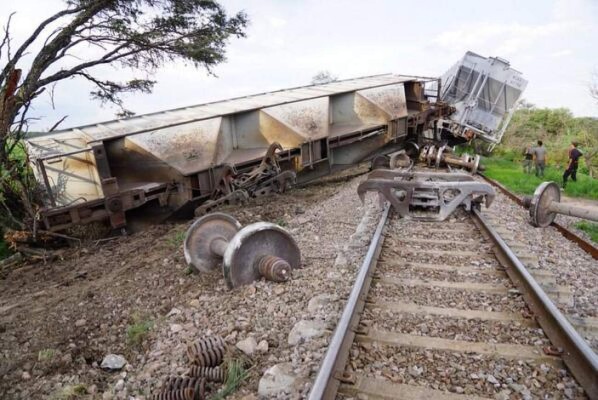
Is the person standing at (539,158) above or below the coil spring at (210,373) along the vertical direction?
below

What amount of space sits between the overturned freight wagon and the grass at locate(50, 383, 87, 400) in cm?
396

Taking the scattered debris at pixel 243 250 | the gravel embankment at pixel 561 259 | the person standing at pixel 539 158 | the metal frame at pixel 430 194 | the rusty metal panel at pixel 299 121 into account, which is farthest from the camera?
the person standing at pixel 539 158

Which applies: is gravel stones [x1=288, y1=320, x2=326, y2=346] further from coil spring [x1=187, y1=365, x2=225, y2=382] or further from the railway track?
coil spring [x1=187, y1=365, x2=225, y2=382]

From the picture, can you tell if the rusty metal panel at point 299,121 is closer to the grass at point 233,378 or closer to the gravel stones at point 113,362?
the gravel stones at point 113,362

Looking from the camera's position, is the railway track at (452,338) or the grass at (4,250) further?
the grass at (4,250)

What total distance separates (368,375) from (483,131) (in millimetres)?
14801

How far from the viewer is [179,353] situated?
3.33 m

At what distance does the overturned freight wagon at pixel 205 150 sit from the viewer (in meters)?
6.77

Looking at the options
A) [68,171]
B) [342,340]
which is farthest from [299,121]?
[342,340]

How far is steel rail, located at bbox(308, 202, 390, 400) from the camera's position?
92.0 inches

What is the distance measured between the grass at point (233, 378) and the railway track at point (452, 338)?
688 millimetres

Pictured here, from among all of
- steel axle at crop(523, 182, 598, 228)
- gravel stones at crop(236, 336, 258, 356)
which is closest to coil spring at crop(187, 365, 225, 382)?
gravel stones at crop(236, 336, 258, 356)

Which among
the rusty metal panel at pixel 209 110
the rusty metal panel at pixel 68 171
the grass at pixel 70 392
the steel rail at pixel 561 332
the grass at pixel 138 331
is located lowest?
the grass at pixel 70 392

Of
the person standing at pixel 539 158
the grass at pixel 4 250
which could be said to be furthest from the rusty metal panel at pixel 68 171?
the person standing at pixel 539 158
